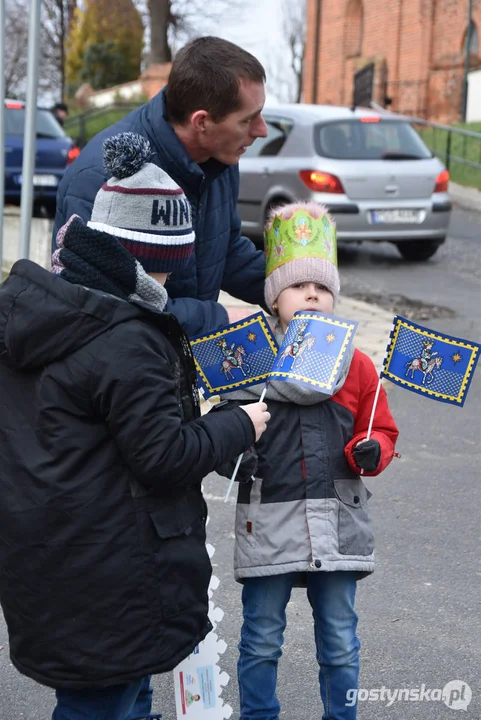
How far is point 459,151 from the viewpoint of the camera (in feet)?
67.4

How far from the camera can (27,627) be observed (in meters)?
2.12

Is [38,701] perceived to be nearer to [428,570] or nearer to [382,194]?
[428,570]

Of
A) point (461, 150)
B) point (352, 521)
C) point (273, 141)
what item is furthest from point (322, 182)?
point (461, 150)

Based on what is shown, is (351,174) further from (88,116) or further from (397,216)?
(88,116)

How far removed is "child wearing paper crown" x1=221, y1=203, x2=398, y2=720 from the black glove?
0.12 feet

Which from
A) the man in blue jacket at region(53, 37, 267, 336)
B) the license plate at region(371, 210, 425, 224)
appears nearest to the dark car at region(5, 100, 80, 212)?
the license plate at region(371, 210, 425, 224)

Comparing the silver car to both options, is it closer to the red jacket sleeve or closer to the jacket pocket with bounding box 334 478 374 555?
the red jacket sleeve

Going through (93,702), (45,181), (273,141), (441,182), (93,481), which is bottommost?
(45,181)

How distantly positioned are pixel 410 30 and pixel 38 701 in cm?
3033

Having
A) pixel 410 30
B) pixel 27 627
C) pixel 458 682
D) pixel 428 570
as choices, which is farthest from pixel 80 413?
pixel 410 30

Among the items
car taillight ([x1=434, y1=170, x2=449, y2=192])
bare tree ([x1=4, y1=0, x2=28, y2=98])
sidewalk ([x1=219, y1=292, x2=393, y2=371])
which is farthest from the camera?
bare tree ([x1=4, y1=0, x2=28, y2=98])

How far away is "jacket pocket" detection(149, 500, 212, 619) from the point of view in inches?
82.6

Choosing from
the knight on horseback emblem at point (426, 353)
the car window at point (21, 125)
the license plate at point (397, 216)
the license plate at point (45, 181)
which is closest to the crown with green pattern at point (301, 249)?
the knight on horseback emblem at point (426, 353)

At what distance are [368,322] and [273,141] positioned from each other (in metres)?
3.67
